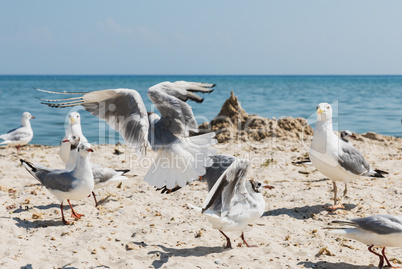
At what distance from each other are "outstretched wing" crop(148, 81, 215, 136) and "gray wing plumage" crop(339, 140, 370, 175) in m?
2.01

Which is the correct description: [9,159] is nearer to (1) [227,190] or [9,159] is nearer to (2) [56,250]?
(2) [56,250]

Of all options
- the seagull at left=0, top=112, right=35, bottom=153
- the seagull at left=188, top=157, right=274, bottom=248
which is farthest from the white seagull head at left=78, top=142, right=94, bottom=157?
the seagull at left=0, top=112, right=35, bottom=153

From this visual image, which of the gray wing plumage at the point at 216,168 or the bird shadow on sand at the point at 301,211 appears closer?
the gray wing plumage at the point at 216,168

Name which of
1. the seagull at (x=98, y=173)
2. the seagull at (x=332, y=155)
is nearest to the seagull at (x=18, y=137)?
the seagull at (x=98, y=173)

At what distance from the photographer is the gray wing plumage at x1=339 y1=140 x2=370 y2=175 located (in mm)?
5246

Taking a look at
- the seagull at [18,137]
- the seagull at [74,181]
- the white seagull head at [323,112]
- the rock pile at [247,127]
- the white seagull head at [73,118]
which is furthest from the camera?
the rock pile at [247,127]

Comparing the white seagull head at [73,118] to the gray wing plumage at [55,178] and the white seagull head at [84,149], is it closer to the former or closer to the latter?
the gray wing plumage at [55,178]

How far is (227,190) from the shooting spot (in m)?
3.90

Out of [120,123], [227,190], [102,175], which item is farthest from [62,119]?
[227,190]

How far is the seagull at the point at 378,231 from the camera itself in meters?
3.60

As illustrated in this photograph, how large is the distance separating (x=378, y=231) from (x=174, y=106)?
7.76ft

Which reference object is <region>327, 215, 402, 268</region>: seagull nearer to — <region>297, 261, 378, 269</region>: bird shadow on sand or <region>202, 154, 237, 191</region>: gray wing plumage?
<region>297, 261, 378, 269</region>: bird shadow on sand

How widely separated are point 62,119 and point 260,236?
14.0 meters

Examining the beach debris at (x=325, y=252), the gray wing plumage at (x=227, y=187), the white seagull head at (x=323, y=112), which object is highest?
the white seagull head at (x=323, y=112)
